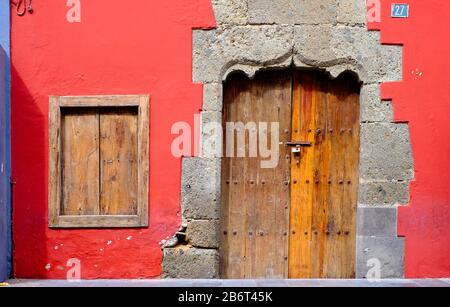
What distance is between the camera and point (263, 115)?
14.6ft

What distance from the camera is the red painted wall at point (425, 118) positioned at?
4285 mm

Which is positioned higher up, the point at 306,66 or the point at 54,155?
the point at 306,66

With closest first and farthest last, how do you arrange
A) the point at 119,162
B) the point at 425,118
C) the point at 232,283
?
1. the point at 232,283
2. the point at 425,118
3. the point at 119,162

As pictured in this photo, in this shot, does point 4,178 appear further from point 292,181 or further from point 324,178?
point 324,178

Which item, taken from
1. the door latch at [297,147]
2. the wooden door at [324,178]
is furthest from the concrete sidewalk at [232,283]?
the door latch at [297,147]

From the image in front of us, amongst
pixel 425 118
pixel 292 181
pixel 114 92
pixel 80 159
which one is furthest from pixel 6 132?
pixel 425 118

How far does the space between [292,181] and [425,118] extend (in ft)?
4.28

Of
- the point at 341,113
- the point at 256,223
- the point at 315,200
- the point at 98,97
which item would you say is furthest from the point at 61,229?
the point at 341,113

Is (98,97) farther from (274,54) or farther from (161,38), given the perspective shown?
(274,54)

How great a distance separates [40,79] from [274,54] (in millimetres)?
2125

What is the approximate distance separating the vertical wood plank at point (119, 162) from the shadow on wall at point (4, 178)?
32.6 inches

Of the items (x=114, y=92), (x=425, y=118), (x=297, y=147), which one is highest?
(x=114, y=92)

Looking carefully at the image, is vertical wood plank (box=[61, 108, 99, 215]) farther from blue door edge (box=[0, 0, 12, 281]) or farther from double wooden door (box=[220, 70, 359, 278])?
double wooden door (box=[220, 70, 359, 278])

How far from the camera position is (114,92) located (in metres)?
4.34
